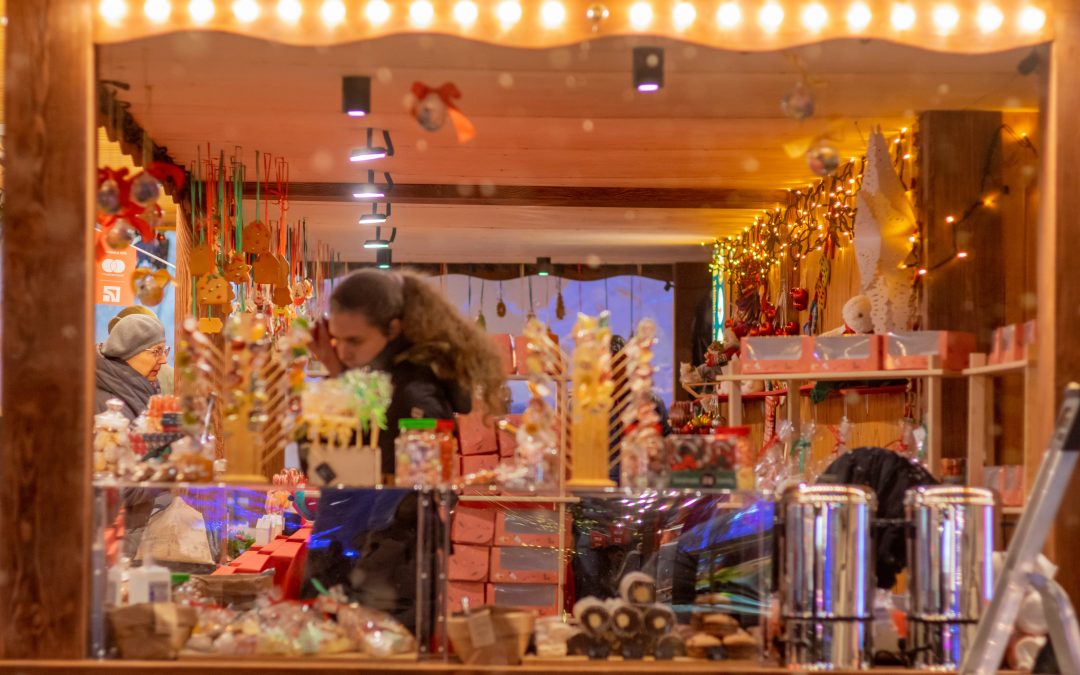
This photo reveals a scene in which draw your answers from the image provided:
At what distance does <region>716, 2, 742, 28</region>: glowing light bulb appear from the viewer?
3.39 metres

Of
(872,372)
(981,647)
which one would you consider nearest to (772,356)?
(872,372)

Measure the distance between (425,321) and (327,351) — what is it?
0.31 metres

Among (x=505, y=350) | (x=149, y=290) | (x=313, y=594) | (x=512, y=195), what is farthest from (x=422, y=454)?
(x=512, y=195)

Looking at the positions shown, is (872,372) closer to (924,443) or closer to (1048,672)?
(924,443)

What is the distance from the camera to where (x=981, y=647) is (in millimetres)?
3061

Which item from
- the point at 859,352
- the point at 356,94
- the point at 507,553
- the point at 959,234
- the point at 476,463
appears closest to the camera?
the point at 356,94

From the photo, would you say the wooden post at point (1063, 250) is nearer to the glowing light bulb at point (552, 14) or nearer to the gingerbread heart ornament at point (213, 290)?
the glowing light bulb at point (552, 14)

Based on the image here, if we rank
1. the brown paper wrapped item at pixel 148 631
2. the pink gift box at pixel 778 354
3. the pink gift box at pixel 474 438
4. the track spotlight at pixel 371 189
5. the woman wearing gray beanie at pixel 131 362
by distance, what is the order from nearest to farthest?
1. the brown paper wrapped item at pixel 148 631
2. the pink gift box at pixel 778 354
3. the woman wearing gray beanie at pixel 131 362
4. the pink gift box at pixel 474 438
5. the track spotlight at pixel 371 189

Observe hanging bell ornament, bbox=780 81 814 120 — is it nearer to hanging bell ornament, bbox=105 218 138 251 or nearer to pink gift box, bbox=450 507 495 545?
hanging bell ornament, bbox=105 218 138 251

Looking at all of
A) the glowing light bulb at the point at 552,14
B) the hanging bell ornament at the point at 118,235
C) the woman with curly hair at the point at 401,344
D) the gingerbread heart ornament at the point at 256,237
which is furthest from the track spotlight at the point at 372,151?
the glowing light bulb at the point at 552,14

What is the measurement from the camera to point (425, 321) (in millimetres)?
3871

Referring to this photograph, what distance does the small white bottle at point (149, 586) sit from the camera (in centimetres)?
349

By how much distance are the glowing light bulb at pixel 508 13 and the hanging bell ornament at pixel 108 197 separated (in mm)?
1146

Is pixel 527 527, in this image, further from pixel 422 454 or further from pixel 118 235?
pixel 118 235
